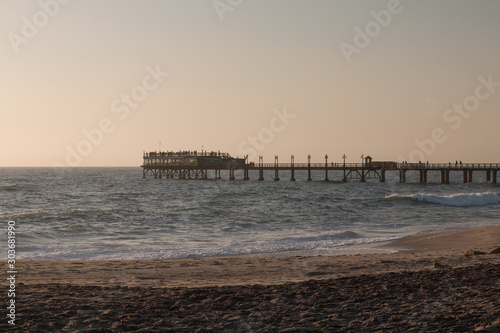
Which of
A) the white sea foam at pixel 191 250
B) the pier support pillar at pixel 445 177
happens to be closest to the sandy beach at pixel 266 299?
→ the white sea foam at pixel 191 250

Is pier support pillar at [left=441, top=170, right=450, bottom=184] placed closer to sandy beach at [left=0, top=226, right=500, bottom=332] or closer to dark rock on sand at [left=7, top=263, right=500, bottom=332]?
sandy beach at [left=0, top=226, right=500, bottom=332]

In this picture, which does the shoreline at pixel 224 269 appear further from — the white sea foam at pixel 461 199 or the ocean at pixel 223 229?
the white sea foam at pixel 461 199

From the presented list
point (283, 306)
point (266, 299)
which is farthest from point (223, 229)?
point (283, 306)

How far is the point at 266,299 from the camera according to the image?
30.6 ft

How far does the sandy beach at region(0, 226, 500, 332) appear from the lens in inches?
302

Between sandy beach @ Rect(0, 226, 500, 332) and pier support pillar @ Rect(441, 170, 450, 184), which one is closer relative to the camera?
sandy beach @ Rect(0, 226, 500, 332)

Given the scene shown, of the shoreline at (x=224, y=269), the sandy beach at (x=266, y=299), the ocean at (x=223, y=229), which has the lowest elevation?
the ocean at (x=223, y=229)

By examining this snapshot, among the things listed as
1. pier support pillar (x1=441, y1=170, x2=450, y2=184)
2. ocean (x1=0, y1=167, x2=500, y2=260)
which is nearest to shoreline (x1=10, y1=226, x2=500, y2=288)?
ocean (x1=0, y1=167, x2=500, y2=260)

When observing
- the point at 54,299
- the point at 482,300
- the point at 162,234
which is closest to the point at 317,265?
the point at 482,300

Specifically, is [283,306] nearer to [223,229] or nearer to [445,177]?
[223,229]

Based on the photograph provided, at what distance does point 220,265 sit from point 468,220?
21.8 meters

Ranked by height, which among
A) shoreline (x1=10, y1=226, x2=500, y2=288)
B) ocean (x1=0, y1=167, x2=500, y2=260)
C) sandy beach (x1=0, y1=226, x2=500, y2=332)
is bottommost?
ocean (x1=0, y1=167, x2=500, y2=260)

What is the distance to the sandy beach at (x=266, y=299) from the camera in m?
7.68

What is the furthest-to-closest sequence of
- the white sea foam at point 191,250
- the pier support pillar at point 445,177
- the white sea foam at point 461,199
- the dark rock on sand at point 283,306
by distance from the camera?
the pier support pillar at point 445,177 → the white sea foam at point 461,199 → the white sea foam at point 191,250 → the dark rock on sand at point 283,306
